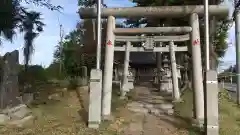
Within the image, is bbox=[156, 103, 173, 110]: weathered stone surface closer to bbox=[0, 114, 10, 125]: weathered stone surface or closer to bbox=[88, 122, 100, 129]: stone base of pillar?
bbox=[88, 122, 100, 129]: stone base of pillar

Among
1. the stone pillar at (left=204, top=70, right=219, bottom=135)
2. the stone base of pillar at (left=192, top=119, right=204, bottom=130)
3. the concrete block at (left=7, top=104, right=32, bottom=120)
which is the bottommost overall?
the stone base of pillar at (left=192, top=119, right=204, bottom=130)

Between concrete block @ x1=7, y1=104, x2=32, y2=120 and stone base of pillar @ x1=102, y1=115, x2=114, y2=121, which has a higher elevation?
concrete block @ x1=7, y1=104, x2=32, y2=120

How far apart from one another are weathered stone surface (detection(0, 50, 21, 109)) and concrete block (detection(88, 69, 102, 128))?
309 centimetres

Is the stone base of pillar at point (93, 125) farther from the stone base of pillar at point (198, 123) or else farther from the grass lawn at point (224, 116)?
the stone base of pillar at point (198, 123)

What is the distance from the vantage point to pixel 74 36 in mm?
36719

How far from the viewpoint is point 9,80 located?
33.1ft

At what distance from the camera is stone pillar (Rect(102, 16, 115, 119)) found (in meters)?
9.18

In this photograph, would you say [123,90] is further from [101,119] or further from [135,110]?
[101,119]

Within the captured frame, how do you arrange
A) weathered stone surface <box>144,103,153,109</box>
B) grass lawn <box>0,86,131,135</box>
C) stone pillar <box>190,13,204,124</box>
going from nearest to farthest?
1. grass lawn <box>0,86,131,135</box>
2. stone pillar <box>190,13,204,124</box>
3. weathered stone surface <box>144,103,153,109</box>

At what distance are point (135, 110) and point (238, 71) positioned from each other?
464 cm

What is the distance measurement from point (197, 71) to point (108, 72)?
2.54 m

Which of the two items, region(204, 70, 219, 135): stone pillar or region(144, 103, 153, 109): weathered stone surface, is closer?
region(204, 70, 219, 135): stone pillar

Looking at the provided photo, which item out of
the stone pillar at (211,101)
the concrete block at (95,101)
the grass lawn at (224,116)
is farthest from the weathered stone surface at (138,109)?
the stone pillar at (211,101)

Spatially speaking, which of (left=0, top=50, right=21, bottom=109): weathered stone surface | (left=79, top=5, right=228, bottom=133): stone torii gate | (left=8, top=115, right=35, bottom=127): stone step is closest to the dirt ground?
(left=8, top=115, right=35, bottom=127): stone step
